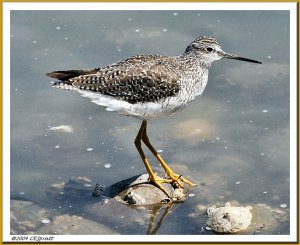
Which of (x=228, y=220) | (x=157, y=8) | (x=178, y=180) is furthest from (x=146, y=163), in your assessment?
(x=157, y=8)

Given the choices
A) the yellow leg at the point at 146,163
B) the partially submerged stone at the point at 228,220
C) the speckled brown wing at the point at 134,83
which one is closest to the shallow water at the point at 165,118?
the partially submerged stone at the point at 228,220

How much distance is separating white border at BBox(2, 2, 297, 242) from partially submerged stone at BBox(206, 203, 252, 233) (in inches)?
5.8

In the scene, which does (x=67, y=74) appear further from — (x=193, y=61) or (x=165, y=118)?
(x=165, y=118)

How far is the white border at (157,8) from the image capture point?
10414 millimetres

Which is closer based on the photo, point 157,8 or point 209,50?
point 209,50

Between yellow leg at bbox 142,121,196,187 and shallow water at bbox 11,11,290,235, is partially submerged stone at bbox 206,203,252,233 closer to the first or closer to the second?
shallow water at bbox 11,11,290,235

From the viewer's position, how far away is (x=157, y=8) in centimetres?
1567

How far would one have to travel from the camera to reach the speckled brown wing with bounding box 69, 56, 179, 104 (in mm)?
11078

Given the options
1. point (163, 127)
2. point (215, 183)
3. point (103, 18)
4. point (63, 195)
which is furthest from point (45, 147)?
point (103, 18)

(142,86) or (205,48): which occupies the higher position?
(205,48)

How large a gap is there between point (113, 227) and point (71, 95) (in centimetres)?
366

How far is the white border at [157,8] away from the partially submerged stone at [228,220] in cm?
15

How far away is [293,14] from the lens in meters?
12.5

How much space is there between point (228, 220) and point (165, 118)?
9.93 ft
